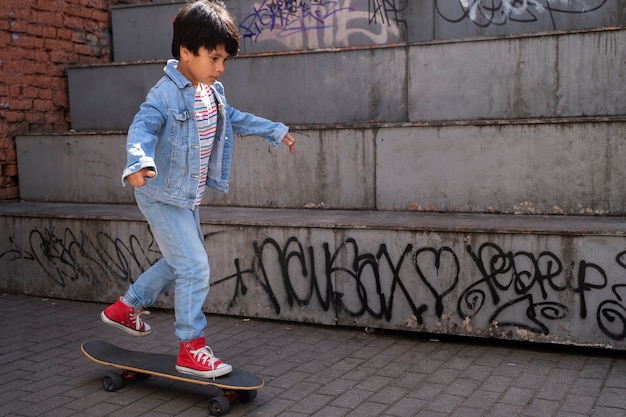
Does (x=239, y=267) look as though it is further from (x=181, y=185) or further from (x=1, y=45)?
(x=1, y=45)

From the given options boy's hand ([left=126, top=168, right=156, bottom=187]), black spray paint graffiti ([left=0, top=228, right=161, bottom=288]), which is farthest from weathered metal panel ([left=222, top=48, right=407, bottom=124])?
boy's hand ([left=126, top=168, right=156, bottom=187])

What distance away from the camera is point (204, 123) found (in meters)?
3.83

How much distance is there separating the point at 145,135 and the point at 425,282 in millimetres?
2251

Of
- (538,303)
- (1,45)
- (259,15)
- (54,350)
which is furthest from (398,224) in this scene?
(1,45)

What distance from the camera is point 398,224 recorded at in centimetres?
493

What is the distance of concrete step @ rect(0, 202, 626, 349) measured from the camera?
440cm

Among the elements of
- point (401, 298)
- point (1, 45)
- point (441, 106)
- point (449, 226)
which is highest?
point (1, 45)

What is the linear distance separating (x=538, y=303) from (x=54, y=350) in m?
3.30

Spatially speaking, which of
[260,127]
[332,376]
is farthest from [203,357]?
[260,127]

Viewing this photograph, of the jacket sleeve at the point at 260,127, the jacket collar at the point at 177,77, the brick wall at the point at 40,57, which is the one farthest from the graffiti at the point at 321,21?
the jacket collar at the point at 177,77

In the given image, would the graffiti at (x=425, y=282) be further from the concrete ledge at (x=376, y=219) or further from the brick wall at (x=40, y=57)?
the brick wall at (x=40, y=57)

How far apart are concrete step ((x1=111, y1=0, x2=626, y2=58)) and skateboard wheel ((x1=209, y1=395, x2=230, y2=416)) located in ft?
13.5

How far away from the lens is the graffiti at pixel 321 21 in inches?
279

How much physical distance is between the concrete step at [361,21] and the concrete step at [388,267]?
7.28 feet
